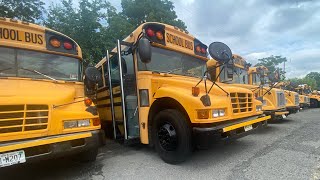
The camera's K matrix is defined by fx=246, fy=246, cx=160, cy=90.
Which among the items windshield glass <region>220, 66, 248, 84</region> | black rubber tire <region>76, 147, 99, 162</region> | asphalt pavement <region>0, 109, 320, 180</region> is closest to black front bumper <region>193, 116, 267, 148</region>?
asphalt pavement <region>0, 109, 320, 180</region>

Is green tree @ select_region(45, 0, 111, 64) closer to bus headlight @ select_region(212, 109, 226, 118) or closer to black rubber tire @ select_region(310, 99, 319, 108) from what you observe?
bus headlight @ select_region(212, 109, 226, 118)

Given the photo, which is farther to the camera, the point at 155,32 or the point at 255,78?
the point at 255,78

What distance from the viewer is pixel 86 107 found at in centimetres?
392

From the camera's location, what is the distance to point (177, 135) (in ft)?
12.9

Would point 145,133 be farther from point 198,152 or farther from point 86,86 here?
point 86,86

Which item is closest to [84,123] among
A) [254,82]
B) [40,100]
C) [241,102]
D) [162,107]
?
[40,100]

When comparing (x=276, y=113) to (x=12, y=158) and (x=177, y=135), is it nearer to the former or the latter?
(x=177, y=135)

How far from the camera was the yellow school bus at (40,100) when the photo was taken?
10.2ft

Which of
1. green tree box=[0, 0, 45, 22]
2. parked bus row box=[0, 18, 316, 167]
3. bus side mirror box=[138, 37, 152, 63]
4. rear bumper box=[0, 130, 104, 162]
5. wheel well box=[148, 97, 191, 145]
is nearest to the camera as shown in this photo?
rear bumper box=[0, 130, 104, 162]

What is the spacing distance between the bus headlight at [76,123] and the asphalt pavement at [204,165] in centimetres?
85

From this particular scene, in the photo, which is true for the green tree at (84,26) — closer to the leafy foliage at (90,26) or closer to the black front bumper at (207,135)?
the leafy foliage at (90,26)

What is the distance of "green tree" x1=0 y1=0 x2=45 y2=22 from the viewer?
38.5 ft

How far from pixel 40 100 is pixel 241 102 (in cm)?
334

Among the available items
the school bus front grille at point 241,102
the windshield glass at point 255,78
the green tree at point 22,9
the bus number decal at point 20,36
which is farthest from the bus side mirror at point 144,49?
the green tree at point 22,9
